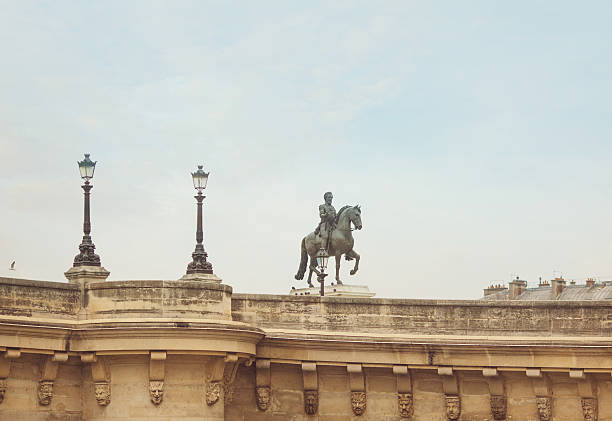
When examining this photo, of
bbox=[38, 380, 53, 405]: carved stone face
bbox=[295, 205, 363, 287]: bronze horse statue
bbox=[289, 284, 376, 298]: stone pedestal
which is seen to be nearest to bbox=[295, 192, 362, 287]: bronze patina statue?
bbox=[295, 205, 363, 287]: bronze horse statue

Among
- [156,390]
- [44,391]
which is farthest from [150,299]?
[44,391]

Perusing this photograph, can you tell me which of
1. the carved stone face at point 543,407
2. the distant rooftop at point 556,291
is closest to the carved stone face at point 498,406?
the carved stone face at point 543,407

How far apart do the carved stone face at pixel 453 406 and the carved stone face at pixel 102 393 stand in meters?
6.75

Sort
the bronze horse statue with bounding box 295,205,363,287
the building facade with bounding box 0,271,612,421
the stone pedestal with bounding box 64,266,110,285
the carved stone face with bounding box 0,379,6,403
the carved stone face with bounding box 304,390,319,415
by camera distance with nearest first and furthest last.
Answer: the carved stone face with bounding box 0,379,6,403, the building facade with bounding box 0,271,612,421, the carved stone face with bounding box 304,390,319,415, the stone pedestal with bounding box 64,266,110,285, the bronze horse statue with bounding box 295,205,363,287

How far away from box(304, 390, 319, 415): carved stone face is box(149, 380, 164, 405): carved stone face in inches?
135

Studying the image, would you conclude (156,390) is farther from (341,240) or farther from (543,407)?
(341,240)

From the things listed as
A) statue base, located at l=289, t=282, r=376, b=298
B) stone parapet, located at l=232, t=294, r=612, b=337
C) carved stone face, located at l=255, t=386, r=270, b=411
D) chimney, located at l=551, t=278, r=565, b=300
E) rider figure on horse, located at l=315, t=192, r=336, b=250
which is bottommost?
carved stone face, located at l=255, t=386, r=270, b=411

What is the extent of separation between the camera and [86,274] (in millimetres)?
32875

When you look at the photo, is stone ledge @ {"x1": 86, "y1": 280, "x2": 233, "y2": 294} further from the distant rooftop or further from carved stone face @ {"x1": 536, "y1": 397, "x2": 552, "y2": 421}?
the distant rooftop

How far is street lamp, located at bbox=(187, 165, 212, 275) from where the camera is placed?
4069 cm

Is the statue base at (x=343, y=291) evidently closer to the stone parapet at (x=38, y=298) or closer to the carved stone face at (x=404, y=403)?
the carved stone face at (x=404, y=403)

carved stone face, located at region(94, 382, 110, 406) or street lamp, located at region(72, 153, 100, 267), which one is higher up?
street lamp, located at region(72, 153, 100, 267)

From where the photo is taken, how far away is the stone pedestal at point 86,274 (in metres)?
32.9

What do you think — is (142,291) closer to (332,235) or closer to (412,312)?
(412,312)
